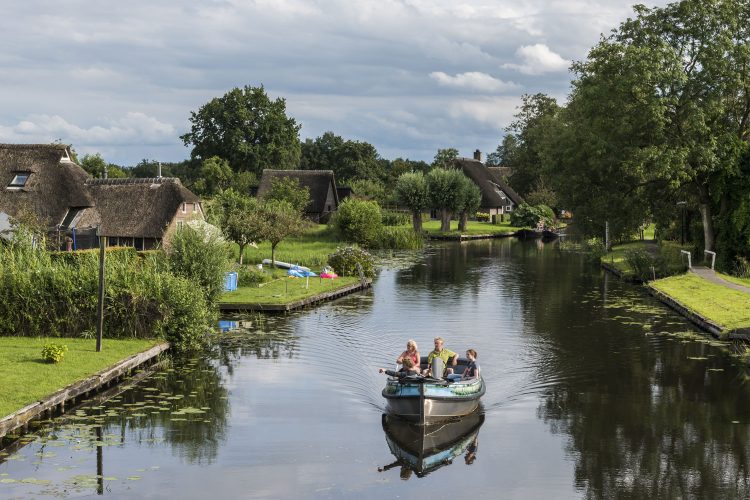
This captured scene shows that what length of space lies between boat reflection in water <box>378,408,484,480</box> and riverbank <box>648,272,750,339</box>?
1595 centimetres

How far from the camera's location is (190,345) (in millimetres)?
33438

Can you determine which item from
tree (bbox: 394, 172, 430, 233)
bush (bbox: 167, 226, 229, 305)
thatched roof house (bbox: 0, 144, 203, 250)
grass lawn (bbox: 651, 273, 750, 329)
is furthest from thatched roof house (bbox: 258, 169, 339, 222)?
bush (bbox: 167, 226, 229, 305)

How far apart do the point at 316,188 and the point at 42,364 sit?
7581cm

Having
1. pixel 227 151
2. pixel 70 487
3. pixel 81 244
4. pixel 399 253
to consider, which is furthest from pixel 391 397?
pixel 227 151

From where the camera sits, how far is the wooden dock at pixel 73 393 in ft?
72.6

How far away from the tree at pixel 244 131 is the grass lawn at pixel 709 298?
75713mm

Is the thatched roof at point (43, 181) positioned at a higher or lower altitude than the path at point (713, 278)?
higher

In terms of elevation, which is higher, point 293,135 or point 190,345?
point 293,135

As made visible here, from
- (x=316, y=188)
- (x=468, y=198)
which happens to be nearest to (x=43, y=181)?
(x=316, y=188)

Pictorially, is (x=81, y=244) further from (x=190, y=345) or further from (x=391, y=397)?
(x=391, y=397)

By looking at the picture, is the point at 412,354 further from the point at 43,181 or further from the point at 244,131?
the point at 244,131

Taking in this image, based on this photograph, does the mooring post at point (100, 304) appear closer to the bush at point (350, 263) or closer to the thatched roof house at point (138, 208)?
the bush at point (350, 263)

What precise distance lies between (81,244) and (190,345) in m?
26.9

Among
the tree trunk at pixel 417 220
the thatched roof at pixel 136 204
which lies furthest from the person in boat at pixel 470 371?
the tree trunk at pixel 417 220
